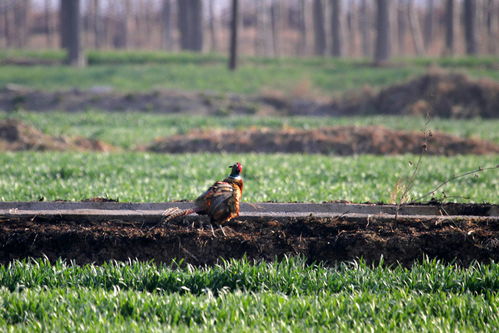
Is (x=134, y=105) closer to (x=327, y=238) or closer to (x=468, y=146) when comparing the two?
(x=468, y=146)

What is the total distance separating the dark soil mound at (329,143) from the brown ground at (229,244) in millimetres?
9948

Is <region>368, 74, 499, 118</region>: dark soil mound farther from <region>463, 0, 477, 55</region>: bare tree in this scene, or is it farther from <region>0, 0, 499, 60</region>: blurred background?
<region>463, 0, 477, 55</region>: bare tree

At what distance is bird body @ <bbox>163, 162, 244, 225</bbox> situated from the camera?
219 inches

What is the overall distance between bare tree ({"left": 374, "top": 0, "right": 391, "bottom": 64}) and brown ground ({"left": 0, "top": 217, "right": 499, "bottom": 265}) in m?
34.7

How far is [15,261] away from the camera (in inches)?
205

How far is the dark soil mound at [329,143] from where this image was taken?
52.0ft

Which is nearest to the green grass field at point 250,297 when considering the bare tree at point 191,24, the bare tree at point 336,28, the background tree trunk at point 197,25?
the background tree trunk at point 197,25

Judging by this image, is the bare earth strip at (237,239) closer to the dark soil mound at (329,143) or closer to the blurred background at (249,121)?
the blurred background at (249,121)

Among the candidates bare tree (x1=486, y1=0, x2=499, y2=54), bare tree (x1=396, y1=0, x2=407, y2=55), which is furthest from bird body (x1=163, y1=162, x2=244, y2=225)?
bare tree (x1=396, y1=0, x2=407, y2=55)

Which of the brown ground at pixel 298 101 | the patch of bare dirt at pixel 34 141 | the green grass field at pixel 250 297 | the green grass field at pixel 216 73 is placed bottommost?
the green grass field at pixel 250 297

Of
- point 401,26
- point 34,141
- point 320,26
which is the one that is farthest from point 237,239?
point 401,26

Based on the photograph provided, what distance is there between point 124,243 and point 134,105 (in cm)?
2417

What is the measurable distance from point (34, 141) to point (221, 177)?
7.28 metres

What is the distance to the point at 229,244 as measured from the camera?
5680mm
